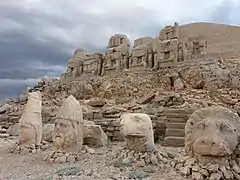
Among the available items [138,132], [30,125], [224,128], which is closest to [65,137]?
[30,125]

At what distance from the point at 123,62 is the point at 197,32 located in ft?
89.9

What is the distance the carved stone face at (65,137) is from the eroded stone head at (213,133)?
311 cm

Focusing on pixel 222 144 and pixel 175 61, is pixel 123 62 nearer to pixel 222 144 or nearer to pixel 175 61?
pixel 175 61

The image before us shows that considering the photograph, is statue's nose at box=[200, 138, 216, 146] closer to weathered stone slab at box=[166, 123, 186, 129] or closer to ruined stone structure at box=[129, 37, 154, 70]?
weathered stone slab at box=[166, 123, 186, 129]

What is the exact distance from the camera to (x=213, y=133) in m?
5.23

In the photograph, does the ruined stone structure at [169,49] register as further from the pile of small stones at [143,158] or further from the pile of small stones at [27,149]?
the pile of small stones at [143,158]

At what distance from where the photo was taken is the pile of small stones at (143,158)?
6.47 metres

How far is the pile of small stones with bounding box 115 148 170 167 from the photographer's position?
21.2 feet

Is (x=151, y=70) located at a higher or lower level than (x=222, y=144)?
higher

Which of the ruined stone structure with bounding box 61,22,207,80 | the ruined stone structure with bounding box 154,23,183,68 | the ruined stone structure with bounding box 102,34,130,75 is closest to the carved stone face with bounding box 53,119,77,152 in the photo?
the ruined stone structure with bounding box 61,22,207,80

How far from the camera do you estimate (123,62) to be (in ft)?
85.3

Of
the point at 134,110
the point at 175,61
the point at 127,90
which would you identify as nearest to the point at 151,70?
the point at 175,61

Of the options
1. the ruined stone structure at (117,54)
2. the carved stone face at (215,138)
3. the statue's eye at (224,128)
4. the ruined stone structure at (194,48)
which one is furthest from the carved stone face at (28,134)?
the ruined stone structure at (117,54)

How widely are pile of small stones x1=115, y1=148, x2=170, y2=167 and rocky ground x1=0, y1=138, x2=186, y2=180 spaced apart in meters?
0.14
